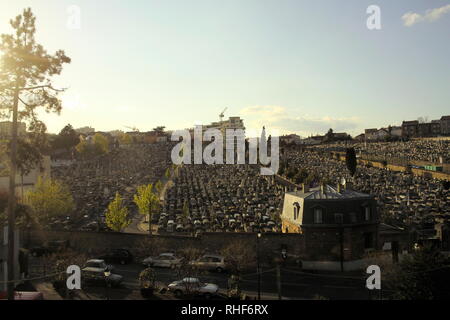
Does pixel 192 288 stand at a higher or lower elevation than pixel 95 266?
lower

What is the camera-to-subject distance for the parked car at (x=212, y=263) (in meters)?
20.8

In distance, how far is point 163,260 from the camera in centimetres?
2138

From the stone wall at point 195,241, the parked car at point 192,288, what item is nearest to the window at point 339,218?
the stone wall at point 195,241

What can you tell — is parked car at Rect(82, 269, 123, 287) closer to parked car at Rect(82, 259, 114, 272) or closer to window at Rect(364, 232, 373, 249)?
parked car at Rect(82, 259, 114, 272)

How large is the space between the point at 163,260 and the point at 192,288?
528 cm

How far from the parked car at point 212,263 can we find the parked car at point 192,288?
3.82 meters

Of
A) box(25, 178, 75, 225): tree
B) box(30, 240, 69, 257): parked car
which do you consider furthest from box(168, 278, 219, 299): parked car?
box(25, 178, 75, 225): tree

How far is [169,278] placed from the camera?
63.8 ft

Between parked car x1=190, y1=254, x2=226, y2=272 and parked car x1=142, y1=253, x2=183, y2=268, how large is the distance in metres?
1.21

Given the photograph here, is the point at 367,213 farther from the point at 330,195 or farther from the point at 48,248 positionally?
the point at 48,248

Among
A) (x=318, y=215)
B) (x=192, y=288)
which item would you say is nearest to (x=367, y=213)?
(x=318, y=215)
